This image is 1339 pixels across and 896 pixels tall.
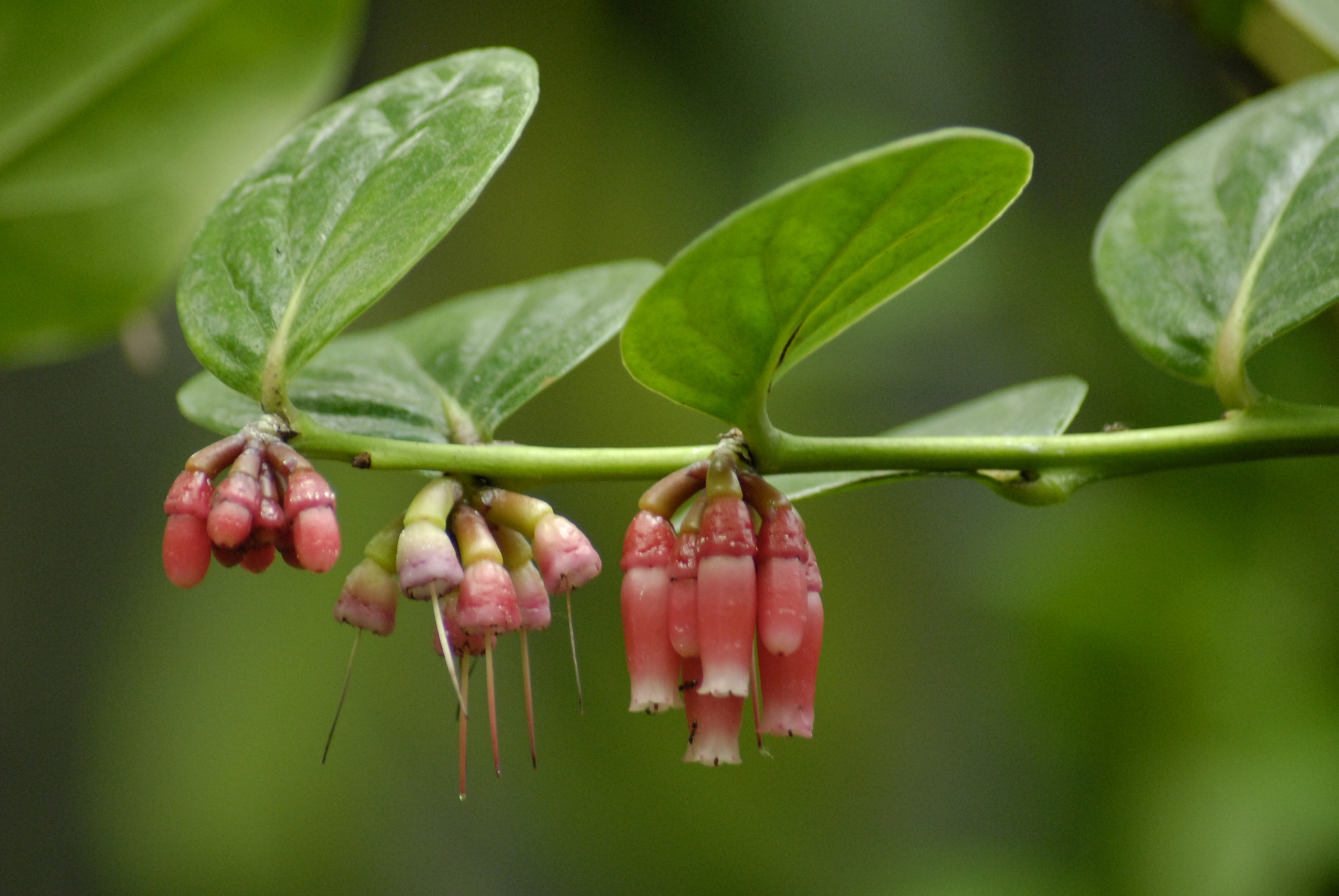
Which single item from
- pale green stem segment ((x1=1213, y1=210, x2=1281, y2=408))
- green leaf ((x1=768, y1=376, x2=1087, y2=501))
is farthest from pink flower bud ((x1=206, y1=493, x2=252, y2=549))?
pale green stem segment ((x1=1213, y1=210, x2=1281, y2=408))

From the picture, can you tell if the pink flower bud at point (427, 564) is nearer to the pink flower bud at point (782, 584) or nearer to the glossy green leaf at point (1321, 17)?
the pink flower bud at point (782, 584)

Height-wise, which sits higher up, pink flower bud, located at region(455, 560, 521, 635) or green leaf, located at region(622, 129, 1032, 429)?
green leaf, located at region(622, 129, 1032, 429)

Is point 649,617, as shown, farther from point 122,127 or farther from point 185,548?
point 122,127

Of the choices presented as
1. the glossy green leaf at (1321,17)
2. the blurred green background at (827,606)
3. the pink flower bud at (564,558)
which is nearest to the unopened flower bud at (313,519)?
the pink flower bud at (564,558)

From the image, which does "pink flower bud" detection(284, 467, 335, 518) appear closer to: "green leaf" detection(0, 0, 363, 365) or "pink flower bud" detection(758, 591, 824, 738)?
"pink flower bud" detection(758, 591, 824, 738)

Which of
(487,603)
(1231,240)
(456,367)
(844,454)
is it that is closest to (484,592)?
(487,603)

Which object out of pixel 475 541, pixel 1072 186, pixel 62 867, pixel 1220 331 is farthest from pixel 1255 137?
pixel 62 867

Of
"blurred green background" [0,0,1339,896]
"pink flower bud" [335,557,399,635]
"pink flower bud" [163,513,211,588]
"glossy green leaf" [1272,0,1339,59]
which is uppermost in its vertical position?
"glossy green leaf" [1272,0,1339,59]

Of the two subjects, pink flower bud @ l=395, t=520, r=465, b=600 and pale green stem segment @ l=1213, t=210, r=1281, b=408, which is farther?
pale green stem segment @ l=1213, t=210, r=1281, b=408
